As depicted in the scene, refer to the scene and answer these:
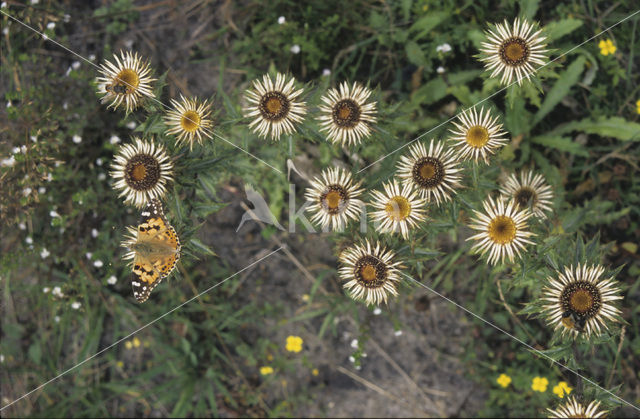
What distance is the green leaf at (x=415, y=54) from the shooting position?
427 cm

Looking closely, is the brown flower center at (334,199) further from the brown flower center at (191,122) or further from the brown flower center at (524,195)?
the brown flower center at (524,195)

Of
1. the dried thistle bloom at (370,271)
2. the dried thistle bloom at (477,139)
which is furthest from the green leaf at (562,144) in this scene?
the dried thistle bloom at (370,271)

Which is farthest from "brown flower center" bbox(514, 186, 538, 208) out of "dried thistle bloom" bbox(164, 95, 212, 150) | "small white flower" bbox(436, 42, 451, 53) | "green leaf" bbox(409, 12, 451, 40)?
"dried thistle bloom" bbox(164, 95, 212, 150)

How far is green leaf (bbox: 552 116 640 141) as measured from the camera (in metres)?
4.04

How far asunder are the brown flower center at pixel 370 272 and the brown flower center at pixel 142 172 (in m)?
1.47

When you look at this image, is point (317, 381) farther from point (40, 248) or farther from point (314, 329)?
point (40, 248)

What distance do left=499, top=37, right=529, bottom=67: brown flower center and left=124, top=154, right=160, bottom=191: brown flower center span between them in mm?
2420

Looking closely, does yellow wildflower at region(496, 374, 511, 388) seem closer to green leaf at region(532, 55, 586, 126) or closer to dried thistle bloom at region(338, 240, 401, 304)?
dried thistle bloom at region(338, 240, 401, 304)

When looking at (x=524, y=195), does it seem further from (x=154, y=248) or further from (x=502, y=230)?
(x=154, y=248)

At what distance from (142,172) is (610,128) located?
12.7ft

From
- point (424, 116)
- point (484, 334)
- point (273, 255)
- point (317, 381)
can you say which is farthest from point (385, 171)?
point (317, 381)

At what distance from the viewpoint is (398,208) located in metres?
3.02

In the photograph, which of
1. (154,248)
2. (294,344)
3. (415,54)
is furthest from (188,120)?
(294,344)

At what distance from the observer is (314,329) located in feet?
15.7
